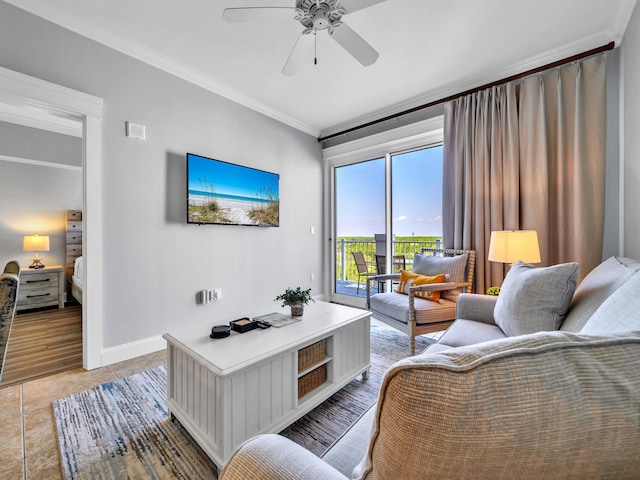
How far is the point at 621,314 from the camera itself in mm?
728

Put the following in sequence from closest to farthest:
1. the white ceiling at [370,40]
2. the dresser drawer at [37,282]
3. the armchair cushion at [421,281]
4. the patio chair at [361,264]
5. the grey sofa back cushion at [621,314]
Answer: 1. the grey sofa back cushion at [621,314]
2. the white ceiling at [370,40]
3. the armchair cushion at [421,281]
4. the dresser drawer at [37,282]
5. the patio chair at [361,264]

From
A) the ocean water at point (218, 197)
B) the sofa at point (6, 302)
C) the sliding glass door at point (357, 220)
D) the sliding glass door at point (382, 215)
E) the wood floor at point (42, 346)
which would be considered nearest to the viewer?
the sofa at point (6, 302)

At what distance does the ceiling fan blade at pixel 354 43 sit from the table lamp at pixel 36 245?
4.60 meters

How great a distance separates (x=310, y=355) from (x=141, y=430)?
97 cm

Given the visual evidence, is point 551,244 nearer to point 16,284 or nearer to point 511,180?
point 511,180

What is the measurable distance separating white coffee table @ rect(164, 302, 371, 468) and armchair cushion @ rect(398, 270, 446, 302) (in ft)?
3.52

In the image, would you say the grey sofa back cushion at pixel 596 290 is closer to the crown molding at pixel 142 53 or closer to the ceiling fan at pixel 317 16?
the ceiling fan at pixel 317 16

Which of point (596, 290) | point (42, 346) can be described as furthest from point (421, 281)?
point (42, 346)

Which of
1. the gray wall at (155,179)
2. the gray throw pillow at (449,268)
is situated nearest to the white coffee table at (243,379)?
the gray wall at (155,179)

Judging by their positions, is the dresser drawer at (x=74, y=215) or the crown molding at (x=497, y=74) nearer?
the crown molding at (x=497, y=74)

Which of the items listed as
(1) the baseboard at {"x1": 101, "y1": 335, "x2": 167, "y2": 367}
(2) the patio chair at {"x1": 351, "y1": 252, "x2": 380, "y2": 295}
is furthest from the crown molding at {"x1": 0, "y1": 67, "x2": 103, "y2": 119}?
(2) the patio chair at {"x1": 351, "y1": 252, "x2": 380, "y2": 295}

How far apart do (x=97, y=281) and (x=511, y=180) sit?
3.65 m

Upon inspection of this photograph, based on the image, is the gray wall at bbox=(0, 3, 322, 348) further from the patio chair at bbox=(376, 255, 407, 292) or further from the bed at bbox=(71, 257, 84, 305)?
the bed at bbox=(71, 257, 84, 305)

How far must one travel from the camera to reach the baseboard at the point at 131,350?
89.4 inches
